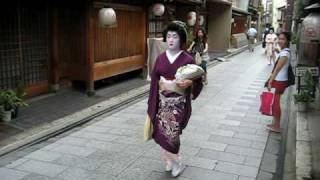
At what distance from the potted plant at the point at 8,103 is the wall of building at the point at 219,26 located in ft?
76.8

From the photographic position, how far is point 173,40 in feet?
18.2

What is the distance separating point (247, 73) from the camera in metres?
18.3

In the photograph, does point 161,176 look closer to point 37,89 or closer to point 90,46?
point 37,89

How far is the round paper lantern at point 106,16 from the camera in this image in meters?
11.3

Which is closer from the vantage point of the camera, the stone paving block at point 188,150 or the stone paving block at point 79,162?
the stone paving block at point 79,162

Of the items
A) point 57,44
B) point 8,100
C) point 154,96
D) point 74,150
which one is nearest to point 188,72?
point 154,96

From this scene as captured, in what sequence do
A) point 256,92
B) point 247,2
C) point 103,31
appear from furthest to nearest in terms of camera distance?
1. point 247,2
2. point 256,92
3. point 103,31

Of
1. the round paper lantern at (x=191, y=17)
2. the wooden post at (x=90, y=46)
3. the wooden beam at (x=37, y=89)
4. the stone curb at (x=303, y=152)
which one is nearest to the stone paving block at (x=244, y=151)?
the stone curb at (x=303, y=152)

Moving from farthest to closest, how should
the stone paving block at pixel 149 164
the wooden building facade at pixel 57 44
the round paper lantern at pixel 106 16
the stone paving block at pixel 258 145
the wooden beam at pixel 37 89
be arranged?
the round paper lantern at pixel 106 16 < the wooden beam at pixel 37 89 < the wooden building facade at pixel 57 44 < the stone paving block at pixel 258 145 < the stone paving block at pixel 149 164

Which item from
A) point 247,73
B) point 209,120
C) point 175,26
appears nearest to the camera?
point 175,26

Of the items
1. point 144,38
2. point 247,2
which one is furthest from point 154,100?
point 247,2

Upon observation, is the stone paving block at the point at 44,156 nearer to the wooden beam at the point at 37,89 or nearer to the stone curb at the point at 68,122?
the stone curb at the point at 68,122

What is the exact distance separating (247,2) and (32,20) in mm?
32570

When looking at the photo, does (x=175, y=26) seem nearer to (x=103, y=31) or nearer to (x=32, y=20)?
(x=32, y=20)
